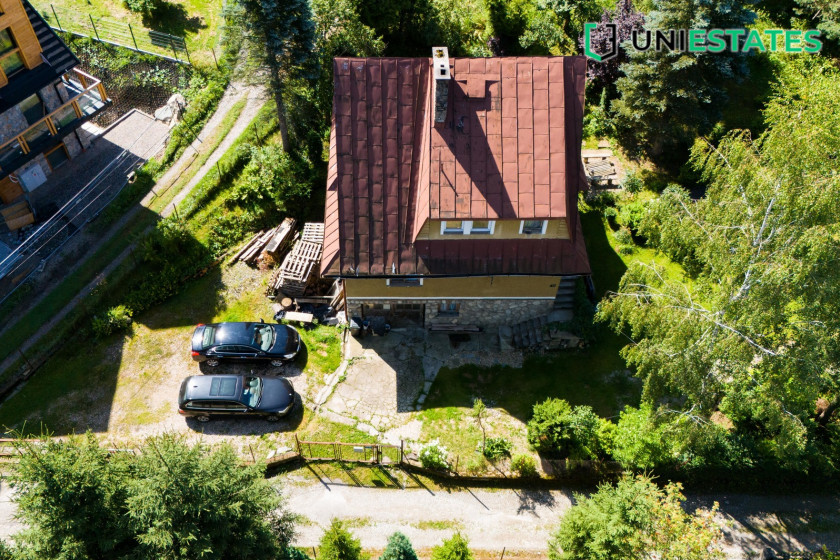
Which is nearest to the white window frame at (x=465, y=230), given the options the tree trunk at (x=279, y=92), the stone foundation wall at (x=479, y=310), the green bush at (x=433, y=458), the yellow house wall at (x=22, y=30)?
the stone foundation wall at (x=479, y=310)

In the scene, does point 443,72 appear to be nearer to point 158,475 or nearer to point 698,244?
point 698,244

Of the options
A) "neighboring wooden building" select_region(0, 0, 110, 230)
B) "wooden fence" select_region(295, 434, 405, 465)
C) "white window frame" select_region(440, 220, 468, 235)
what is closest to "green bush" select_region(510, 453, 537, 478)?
"wooden fence" select_region(295, 434, 405, 465)

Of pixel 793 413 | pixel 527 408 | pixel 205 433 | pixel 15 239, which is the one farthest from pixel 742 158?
pixel 15 239

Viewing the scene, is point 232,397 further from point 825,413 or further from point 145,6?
point 145,6

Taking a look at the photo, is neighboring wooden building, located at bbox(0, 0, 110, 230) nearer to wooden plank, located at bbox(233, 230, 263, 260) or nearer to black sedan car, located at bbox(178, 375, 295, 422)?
wooden plank, located at bbox(233, 230, 263, 260)

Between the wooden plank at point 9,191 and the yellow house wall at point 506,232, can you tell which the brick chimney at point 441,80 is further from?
the wooden plank at point 9,191
